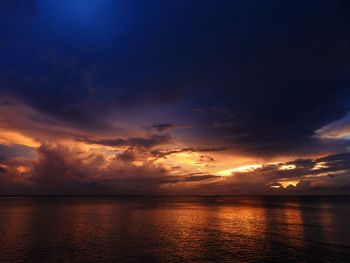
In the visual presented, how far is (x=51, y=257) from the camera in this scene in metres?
46.4

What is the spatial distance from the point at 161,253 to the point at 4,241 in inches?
1284

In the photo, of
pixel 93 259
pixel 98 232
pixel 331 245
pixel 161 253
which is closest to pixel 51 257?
pixel 93 259

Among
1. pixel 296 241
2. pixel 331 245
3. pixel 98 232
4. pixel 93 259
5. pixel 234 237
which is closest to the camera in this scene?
pixel 93 259

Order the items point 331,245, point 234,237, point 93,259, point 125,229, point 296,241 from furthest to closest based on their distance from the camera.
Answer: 1. point 125,229
2. point 234,237
3. point 296,241
4. point 331,245
5. point 93,259

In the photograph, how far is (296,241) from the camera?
198ft

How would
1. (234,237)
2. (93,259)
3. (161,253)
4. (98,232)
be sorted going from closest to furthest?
(93,259) → (161,253) → (234,237) → (98,232)

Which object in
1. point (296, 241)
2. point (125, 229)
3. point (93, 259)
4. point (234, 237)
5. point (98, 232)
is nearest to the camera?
point (93, 259)

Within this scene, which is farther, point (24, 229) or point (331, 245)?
point (24, 229)

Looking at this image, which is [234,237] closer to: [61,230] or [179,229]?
[179,229]

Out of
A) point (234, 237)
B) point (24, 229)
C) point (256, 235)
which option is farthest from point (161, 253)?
point (24, 229)

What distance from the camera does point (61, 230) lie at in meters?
74.0

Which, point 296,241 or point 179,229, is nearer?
point 296,241

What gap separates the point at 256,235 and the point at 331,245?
54.7 ft

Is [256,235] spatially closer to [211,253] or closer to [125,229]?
[211,253]
